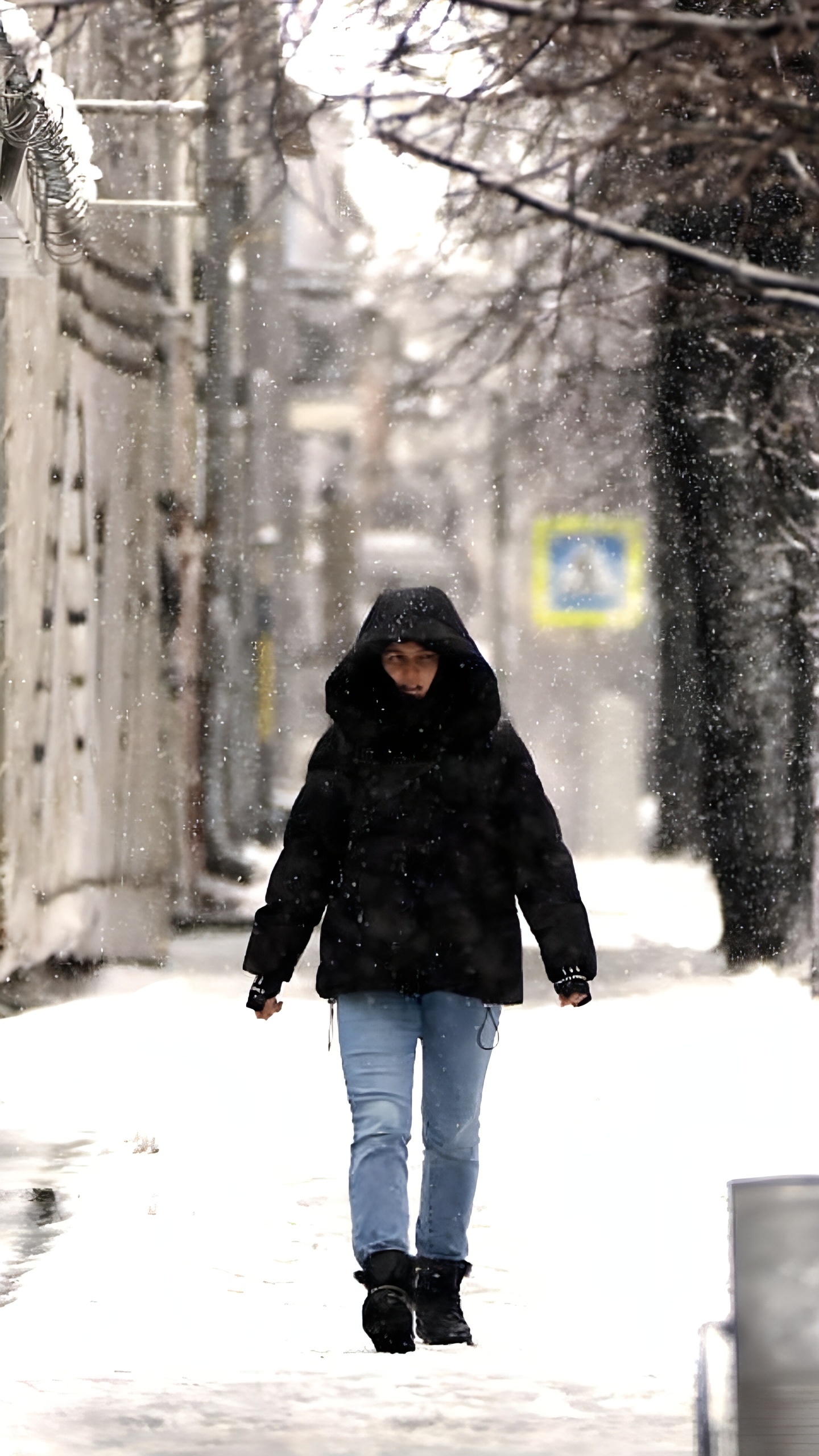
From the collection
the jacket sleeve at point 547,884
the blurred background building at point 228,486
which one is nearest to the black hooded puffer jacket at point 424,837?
the jacket sleeve at point 547,884

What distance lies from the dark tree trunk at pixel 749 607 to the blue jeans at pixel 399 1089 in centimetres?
1006

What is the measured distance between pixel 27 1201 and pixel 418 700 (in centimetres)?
313

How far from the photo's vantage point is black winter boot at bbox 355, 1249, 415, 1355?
17.8 ft

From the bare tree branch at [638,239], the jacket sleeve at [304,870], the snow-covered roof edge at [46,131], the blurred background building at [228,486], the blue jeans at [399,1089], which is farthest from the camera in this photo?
the blurred background building at [228,486]

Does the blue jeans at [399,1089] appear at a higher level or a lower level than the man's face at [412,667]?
lower

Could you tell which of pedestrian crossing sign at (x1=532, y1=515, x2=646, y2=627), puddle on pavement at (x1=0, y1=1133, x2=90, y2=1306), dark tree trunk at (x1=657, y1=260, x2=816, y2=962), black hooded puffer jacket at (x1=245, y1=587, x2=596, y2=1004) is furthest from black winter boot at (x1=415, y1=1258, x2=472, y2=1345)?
pedestrian crossing sign at (x1=532, y1=515, x2=646, y2=627)

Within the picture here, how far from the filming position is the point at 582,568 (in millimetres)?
17969

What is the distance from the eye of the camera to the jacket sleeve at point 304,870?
568 cm

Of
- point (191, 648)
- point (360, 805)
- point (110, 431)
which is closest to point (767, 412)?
point (110, 431)

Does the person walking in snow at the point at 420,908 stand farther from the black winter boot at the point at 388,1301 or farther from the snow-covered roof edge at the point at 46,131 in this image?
the snow-covered roof edge at the point at 46,131

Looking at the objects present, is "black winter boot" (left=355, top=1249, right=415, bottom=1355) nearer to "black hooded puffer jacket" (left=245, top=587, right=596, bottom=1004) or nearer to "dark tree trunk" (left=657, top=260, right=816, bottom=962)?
"black hooded puffer jacket" (left=245, top=587, right=596, bottom=1004)

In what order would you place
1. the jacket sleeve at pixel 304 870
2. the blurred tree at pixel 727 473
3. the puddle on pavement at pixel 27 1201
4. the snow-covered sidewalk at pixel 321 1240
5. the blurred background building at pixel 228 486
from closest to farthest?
the snow-covered sidewalk at pixel 321 1240 < the jacket sleeve at pixel 304 870 < the puddle on pavement at pixel 27 1201 < the blurred tree at pixel 727 473 < the blurred background building at pixel 228 486

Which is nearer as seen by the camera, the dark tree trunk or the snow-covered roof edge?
the snow-covered roof edge

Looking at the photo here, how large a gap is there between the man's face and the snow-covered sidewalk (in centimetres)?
162
